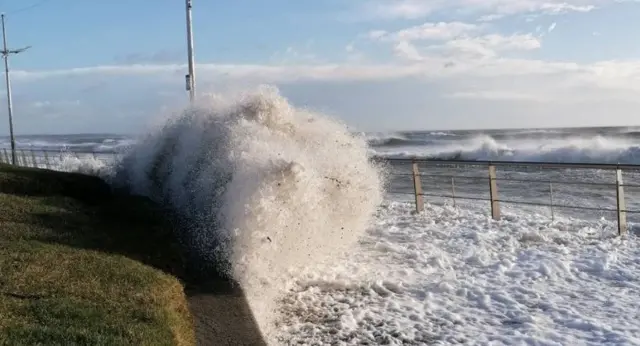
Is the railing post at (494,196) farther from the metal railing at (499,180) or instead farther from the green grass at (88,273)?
the green grass at (88,273)

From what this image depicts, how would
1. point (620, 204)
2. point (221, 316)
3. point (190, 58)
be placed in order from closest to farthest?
point (221, 316) < point (620, 204) < point (190, 58)

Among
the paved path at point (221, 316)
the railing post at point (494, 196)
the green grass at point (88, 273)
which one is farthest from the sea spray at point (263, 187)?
the railing post at point (494, 196)

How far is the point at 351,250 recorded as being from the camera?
366 inches

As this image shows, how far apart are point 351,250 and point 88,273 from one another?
441cm

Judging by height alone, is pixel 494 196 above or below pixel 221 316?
above

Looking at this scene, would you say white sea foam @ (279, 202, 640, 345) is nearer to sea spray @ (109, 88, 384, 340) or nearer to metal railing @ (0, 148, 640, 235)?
sea spray @ (109, 88, 384, 340)

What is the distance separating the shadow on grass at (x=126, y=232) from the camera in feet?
17.8

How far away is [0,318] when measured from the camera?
14.7ft

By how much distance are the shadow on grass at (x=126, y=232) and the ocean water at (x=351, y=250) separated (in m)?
0.34

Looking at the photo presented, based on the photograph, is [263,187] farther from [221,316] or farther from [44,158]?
[44,158]

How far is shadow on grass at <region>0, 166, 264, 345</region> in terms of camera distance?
5.43 m

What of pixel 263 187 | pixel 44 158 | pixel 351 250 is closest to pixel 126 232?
pixel 263 187

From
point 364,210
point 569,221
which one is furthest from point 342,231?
point 569,221

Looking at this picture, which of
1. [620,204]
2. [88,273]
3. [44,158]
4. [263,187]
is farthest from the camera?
[44,158]
